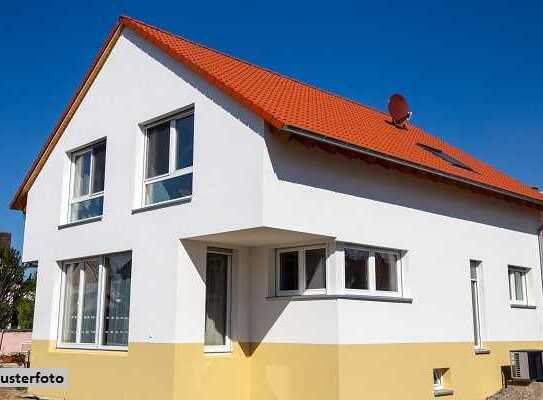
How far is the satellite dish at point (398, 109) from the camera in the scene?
17.2 meters

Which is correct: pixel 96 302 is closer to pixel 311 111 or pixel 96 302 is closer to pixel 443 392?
pixel 311 111

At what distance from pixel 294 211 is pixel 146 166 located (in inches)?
153

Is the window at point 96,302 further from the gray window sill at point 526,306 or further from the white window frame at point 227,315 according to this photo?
the gray window sill at point 526,306

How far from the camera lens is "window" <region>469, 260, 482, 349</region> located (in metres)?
14.1

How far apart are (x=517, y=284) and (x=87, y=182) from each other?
10772mm

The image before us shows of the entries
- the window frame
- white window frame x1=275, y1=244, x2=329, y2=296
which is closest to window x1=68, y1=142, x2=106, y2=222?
the window frame

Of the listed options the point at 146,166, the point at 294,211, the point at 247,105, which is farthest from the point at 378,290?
the point at 146,166

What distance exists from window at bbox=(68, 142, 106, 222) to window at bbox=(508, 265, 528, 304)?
991cm

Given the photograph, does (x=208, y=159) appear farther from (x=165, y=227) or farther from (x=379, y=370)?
(x=379, y=370)

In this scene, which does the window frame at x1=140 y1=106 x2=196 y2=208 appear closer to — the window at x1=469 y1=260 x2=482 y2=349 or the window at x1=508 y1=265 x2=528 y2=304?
the window at x1=469 y1=260 x2=482 y2=349

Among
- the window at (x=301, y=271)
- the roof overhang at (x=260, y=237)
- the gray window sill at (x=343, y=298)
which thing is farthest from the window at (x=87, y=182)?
the gray window sill at (x=343, y=298)

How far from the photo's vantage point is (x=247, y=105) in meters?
10.3

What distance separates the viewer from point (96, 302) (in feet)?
44.4

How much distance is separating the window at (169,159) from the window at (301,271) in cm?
221
